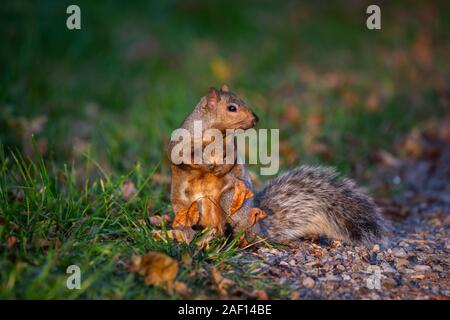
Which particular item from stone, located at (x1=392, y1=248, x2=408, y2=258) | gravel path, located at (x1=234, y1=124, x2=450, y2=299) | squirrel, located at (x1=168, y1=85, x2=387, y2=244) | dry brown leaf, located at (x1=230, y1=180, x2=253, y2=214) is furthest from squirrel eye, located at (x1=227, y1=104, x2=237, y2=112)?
stone, located at (x1=392, y1=248, x2=408, y2=258)

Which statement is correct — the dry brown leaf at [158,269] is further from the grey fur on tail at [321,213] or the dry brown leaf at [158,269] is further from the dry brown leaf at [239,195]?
the grey fur on tail at [321,213]

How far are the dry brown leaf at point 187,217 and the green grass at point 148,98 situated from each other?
0.59 feet

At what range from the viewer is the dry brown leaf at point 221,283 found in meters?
2.83

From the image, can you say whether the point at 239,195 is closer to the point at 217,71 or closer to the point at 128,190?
the point at 128,190

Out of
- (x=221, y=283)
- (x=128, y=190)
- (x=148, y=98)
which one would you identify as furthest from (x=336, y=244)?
(x=148, y=98)

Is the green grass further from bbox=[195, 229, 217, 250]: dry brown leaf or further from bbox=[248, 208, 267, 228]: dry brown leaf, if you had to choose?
bbox=[248, 208, 267, 228]: dry brown leaf

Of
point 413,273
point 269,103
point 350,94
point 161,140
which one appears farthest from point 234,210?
point 350,94

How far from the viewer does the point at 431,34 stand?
8.65 m

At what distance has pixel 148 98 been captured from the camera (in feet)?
23.1

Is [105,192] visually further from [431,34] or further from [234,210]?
[431,34]

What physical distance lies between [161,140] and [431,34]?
16.8ft

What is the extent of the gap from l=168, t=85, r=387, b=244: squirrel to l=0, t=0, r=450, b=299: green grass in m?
0.22
